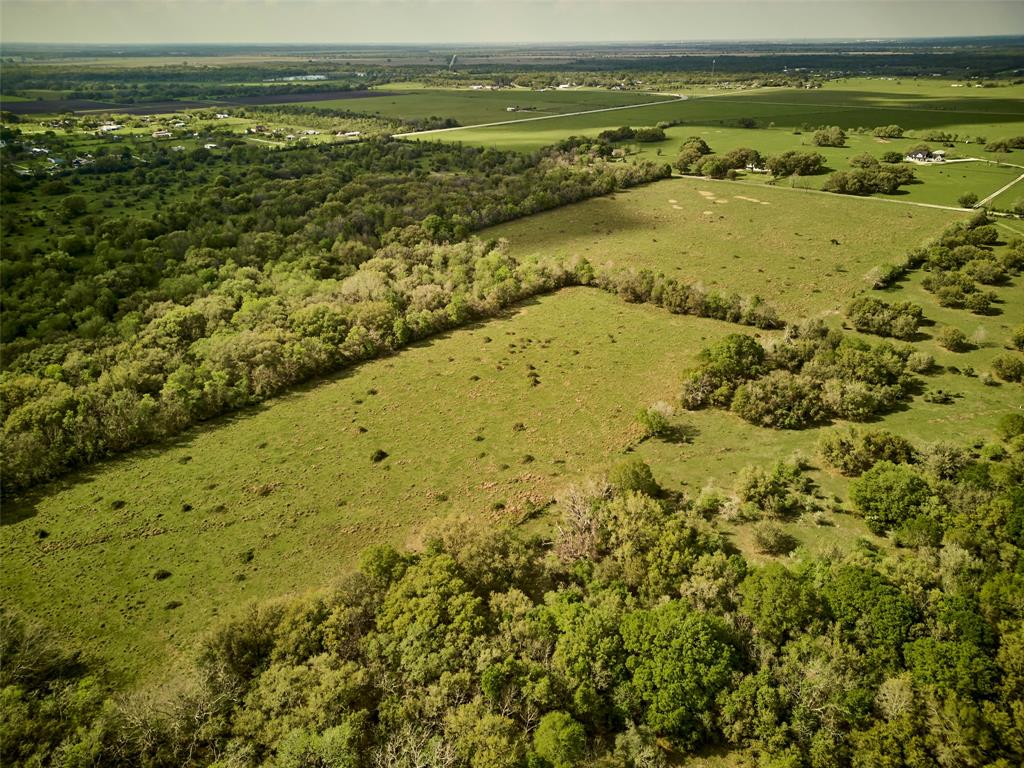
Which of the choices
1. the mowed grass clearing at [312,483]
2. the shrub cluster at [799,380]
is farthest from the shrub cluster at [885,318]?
the mowed grass clearing at [312,483]

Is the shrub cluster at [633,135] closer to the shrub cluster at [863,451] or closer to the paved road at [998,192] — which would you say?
the paved road at [998,192]

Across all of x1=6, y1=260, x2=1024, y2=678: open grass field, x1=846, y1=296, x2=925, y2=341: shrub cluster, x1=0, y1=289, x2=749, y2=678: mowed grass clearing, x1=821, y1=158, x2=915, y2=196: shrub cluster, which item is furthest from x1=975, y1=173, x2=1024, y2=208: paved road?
x1=0, y1=289, x2=749, y2=678: mowed grass clearing

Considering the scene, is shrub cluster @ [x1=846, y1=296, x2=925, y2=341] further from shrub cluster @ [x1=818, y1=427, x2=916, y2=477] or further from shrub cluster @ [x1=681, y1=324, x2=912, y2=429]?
shrub cluster @ [x1=818, y1=427, x2=916, y2=477]

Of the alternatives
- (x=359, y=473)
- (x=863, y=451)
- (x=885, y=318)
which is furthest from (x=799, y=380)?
(x=359, y=473)

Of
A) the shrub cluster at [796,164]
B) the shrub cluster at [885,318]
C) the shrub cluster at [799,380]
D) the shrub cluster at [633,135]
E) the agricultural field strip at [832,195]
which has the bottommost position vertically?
the shrub cluster at [799,380]

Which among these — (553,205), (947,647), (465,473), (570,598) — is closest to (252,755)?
(570,598)
